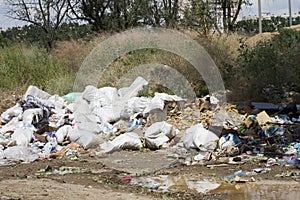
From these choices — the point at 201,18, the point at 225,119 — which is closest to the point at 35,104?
the point at 225,119

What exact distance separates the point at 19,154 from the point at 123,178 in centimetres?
220

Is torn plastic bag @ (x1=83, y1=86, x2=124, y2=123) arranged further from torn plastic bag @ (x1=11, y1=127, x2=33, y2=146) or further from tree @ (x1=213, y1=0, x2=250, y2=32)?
tree @ (x1=213, y1=0, x2=250, y2=32)

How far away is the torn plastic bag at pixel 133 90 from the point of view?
10.2 meters

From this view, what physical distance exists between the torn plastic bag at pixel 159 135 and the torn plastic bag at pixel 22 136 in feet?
6.30

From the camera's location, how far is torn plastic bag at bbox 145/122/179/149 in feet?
25.6

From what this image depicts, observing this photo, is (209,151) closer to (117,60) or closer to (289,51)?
(289,51)

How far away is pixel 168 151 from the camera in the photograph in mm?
7602

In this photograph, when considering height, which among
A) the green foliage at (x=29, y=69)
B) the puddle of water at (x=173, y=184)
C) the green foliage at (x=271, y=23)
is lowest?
the puddle of water at (x=173, y=184)

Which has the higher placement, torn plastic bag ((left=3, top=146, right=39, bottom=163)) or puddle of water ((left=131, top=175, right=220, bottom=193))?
torn plastic bag ((left=3, top=146, right=39, bottom=163))

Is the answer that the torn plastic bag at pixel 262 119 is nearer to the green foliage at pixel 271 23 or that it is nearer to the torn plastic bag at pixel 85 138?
the torn plastic bag at pixel 85 138

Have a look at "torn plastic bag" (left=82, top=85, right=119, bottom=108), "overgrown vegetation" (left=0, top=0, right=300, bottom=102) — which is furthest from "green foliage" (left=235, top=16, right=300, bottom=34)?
"torn plastic bag" (left=82, top=85, right=119, bottom=108)

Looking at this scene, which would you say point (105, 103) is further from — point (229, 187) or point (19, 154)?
point (229, 187)

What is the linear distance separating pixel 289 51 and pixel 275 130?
3.05 m

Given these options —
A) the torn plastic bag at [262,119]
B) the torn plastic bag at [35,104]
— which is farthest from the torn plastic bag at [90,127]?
the torn plastic bag at [262,119]
